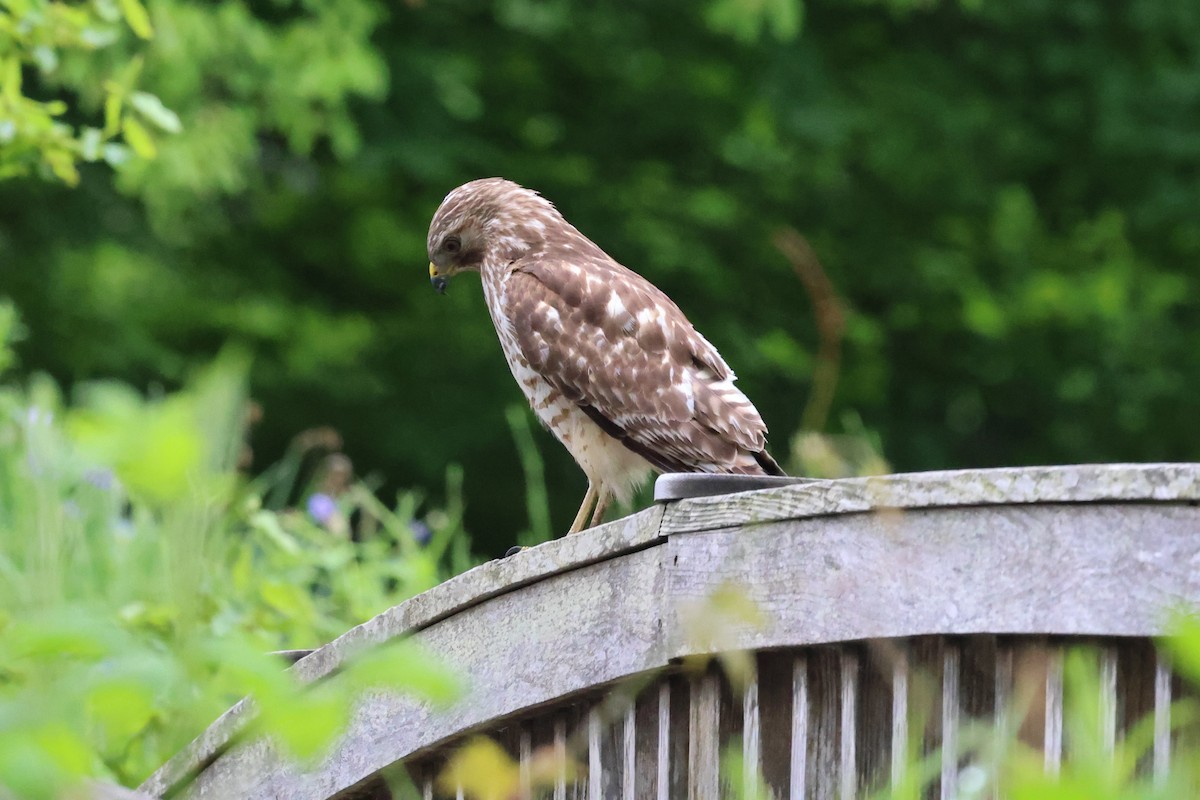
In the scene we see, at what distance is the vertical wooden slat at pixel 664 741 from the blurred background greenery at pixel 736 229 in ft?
23.6

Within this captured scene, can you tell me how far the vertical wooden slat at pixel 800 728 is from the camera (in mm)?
2389

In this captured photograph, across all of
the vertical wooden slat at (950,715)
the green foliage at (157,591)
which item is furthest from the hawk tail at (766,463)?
the vertical wooden slat at (950,715)

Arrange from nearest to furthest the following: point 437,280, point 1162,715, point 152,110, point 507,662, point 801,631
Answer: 1. point 1162,715
2. point 801,631
3. point 507,662
4. point 152,110
5. point 437,280

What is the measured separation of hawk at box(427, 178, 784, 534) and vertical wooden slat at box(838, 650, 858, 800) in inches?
62.4

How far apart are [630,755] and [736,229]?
8.55 meters

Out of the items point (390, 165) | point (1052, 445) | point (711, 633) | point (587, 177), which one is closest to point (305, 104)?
point (390, 165)

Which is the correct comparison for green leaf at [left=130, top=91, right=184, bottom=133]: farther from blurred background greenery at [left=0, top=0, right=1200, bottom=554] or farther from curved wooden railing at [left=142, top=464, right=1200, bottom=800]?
blurred background greenery at [left=0, top=0, right=1200, bottom=554]

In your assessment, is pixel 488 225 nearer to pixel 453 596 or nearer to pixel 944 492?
pixel 453 596

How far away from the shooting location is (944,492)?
84.4 inches

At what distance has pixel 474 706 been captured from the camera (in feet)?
9.18

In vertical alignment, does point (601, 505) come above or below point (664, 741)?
above

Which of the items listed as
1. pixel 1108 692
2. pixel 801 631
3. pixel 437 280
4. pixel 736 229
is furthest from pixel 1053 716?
pixel 736 229

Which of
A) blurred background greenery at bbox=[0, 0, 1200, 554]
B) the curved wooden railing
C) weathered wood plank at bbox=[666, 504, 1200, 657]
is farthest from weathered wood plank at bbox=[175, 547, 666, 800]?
blurred background greenery at bbox=[0, 0, 1200, 554]

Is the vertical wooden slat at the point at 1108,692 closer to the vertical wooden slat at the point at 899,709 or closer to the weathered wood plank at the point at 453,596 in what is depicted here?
the vertical wooden slat at the point at 899,709
